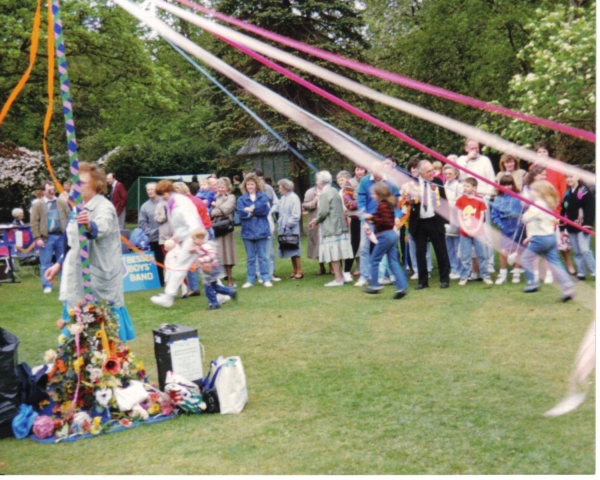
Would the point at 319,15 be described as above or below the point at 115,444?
above

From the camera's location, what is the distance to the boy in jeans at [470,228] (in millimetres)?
9109

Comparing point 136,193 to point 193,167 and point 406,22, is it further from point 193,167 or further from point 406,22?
point 406,22

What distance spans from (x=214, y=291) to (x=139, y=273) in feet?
9.73

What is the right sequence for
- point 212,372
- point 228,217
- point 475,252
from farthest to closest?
point 228,217
point 475,252
point 212,372

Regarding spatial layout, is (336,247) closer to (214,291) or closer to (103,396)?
(214,291)

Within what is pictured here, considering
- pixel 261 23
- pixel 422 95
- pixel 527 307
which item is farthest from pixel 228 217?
pixel 422 95

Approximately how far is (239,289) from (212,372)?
572cm

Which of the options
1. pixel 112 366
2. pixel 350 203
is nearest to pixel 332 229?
pixel 350 203

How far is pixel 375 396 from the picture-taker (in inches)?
204

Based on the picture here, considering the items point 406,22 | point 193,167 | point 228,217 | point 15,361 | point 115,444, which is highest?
point 406,22

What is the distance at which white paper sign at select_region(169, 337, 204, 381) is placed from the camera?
533 centimetres

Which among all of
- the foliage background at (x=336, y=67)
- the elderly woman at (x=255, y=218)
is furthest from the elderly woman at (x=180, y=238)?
the foliage background at (x=336, y=67)

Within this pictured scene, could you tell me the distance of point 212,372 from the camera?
17.6ft

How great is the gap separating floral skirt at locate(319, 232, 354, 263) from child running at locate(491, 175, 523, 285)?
234cm
